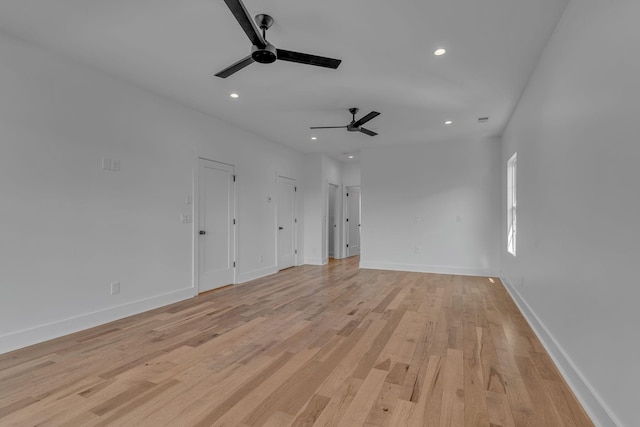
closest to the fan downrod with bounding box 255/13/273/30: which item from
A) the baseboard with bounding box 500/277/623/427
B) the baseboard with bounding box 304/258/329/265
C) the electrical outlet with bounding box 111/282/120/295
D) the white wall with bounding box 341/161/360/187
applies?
the electrical outlet with bounding box 111/282/120/295

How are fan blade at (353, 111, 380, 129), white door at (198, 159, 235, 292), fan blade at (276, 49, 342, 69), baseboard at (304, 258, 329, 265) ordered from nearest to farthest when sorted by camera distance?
fan blade at (276, 49, 342, 69) → fan blade at (353, 111, 380, 129) → white door at (198, 159, 235, 292) → baseboard at (304, 258, 329, 265)

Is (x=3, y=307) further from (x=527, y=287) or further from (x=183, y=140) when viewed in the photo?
(x=527, y=287)

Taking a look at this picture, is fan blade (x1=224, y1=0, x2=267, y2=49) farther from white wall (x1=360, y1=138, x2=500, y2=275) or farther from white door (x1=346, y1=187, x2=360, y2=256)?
white door (x1=346, y1=187, x2=360, y2=256)

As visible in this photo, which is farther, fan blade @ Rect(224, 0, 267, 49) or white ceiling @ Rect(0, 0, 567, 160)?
white ceiling @ Rect(0, 0, 567, 160)

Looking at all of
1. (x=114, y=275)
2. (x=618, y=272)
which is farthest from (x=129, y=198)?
(x=618, y=272)

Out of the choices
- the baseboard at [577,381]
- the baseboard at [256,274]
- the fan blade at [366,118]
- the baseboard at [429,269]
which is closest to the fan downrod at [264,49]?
the fan blade at [366,118]

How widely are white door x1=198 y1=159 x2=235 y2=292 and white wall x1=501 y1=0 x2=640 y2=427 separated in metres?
4.21

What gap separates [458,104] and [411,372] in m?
3.54

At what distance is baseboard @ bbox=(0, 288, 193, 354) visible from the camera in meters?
2.68

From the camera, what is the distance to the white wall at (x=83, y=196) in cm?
271

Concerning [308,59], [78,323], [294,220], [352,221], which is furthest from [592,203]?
[352,221]

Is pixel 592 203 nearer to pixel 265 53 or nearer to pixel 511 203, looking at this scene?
pixel 265 53

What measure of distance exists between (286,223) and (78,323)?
4.15 m

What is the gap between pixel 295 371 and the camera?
7.50 ft
